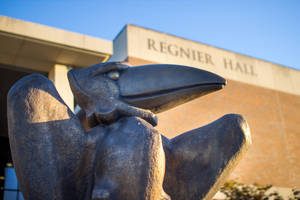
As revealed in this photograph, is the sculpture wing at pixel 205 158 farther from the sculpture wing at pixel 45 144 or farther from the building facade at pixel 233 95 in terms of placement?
the building facade at pixel 233 95

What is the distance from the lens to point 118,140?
6.47ft

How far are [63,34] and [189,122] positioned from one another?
783 cm

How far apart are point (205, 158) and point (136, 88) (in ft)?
2.01

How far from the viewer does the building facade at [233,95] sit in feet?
36.8

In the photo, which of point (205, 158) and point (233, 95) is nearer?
point (205, 158)

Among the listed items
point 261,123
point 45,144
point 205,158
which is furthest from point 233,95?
point 45,144

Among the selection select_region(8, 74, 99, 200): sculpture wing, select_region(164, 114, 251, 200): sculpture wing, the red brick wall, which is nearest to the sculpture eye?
select_region(8, 74, 99, 200): sculpture wing

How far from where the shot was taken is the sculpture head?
216 centimetres

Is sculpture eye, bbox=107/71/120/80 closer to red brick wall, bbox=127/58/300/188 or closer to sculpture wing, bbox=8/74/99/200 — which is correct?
sculpture wing, bbox=8/74/99/200

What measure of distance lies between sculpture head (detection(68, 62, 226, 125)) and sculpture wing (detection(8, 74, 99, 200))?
0.20 m

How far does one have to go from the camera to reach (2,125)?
1467 centimetres

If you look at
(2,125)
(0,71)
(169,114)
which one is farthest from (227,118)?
(2,125)

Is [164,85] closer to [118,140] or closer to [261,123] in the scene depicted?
[118,140]

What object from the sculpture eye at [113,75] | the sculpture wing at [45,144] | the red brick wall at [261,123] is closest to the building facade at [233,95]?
the red brick wall at [261,123]
